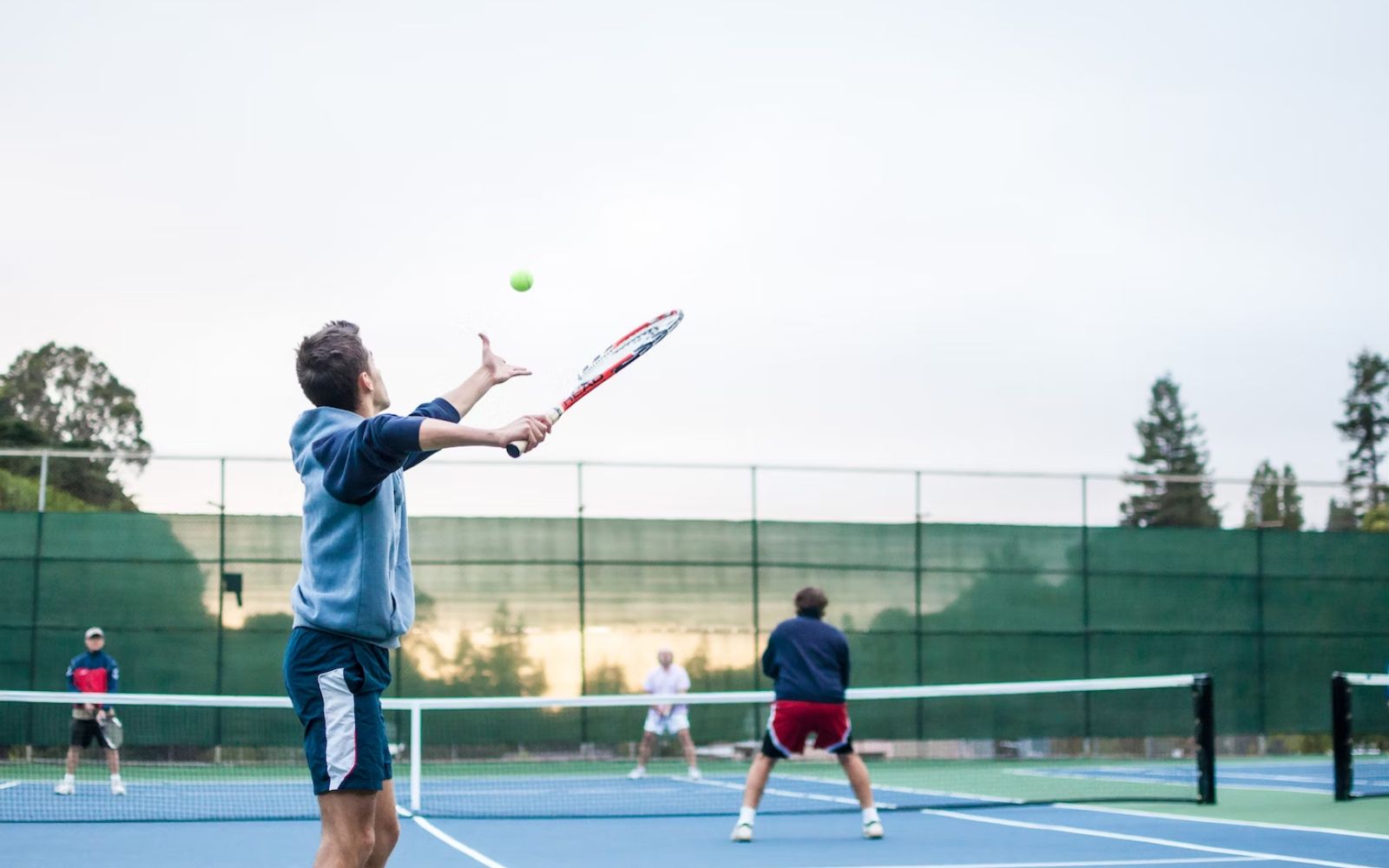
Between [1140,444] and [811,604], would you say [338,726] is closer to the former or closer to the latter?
[811,604]

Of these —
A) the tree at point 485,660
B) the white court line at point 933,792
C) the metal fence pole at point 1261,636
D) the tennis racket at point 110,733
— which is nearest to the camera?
the tennis racket at point 110,733

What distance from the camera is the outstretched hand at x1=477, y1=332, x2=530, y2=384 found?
433 cm

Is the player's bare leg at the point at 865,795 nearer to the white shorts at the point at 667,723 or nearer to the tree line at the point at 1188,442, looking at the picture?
the white shorts at the point at 667,723

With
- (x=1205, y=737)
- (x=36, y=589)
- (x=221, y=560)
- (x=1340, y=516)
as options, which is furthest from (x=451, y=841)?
(x=1340, y=516)

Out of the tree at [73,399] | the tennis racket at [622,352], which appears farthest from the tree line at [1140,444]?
the tennis racket at [622,352]

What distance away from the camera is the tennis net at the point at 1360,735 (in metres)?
11.4

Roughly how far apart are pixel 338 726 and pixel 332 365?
33.1 inches

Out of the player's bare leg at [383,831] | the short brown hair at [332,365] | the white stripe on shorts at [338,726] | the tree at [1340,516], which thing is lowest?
the player's bare leg at [383,831]

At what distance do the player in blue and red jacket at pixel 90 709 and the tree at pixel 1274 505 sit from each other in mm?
12625

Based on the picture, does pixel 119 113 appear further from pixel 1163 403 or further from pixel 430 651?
pixel 1163 403

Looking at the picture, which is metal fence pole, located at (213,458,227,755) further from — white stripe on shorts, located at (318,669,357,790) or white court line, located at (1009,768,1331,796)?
white stripe on shorts, located at (318,669,357,790)

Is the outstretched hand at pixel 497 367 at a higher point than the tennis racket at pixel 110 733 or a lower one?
higher

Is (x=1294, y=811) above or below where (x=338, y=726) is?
below

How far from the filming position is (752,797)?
29.5 ft
